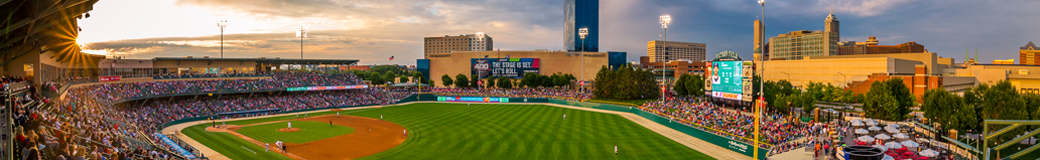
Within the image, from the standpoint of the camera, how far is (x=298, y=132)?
3991cm

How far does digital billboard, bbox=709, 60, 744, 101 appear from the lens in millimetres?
38906

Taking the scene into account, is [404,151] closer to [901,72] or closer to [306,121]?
[306,121]

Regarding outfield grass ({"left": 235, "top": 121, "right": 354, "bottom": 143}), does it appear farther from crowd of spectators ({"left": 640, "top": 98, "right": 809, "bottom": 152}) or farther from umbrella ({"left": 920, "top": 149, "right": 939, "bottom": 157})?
umbrella ({"left": 920, "top": 149, "right": 939, "bottom": 157})

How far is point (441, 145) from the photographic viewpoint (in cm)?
3369

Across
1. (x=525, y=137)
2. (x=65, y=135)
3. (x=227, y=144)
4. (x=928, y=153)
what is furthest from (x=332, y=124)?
(x=928, y=153)

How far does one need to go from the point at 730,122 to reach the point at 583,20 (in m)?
103

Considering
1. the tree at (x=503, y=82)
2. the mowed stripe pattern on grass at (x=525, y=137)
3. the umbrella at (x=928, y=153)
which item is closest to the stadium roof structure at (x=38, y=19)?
the mowed stripe pattern on grass at (x=525, y=137)

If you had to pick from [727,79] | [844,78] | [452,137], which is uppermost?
[844,78]

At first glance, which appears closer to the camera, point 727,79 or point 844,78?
point 727,79

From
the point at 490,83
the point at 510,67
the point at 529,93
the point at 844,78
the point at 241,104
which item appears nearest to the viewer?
the point at 241,104

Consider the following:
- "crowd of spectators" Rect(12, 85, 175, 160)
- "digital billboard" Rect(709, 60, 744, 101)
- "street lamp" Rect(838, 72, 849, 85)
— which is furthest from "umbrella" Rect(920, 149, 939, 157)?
"street lamp" Rect(838, 72, 849, 85)

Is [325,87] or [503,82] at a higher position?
[503,82]

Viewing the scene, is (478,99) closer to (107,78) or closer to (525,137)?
(525,137)

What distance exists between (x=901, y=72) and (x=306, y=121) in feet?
283
